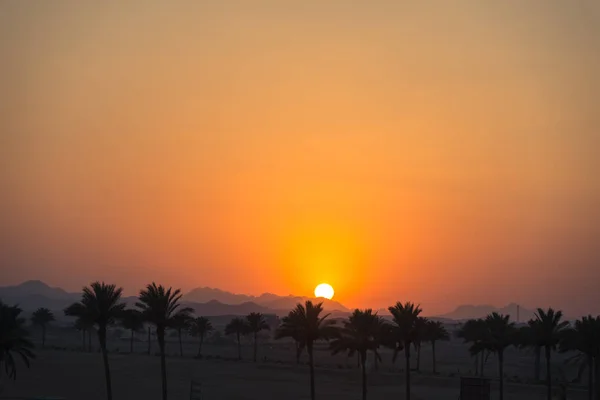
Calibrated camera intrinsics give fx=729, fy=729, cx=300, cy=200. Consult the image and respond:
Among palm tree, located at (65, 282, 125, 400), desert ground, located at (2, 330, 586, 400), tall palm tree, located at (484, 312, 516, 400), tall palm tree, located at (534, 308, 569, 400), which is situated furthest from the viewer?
desert ground, located at (2, 330, 586, 400)

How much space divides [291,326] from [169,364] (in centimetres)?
5101

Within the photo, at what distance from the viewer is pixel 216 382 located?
3494 inches

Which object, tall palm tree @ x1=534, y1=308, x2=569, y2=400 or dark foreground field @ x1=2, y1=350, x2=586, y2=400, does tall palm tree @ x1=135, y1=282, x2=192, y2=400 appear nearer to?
dark foreground field @ x1=2, y1=350, x2=586, y2=400

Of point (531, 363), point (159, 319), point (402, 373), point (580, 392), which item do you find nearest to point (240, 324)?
point (402, 373)

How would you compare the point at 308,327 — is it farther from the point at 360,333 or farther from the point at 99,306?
the point at 99,306

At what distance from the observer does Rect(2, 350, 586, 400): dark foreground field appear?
77812 mm

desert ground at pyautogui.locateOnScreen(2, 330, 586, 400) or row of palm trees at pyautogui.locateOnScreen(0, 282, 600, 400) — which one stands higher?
row of palm trees at pyautogui.locateOnScreen(0, 282, 600, 400)

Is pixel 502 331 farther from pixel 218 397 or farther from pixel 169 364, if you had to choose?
pixel 169 364

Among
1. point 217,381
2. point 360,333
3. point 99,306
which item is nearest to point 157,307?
point 99,306

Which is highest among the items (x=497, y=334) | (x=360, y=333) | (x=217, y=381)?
(x=360, y=333)

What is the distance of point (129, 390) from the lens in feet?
261

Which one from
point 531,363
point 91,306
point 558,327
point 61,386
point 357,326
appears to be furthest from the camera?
point 531,363

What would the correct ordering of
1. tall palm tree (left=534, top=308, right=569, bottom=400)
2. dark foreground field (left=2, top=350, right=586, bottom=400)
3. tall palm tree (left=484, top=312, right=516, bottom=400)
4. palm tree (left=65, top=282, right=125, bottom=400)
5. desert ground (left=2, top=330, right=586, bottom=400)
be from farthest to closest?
desert ground (left=2, top=330, right=586, bottom=400) → dark foreground field (left=2, top=350, right=586, bottom=400) → tall palm tree (left=484, top=312, right=516, bottom=400) → tall palm tree (left=534, top=308, right=569, bottom=400) → palm tree (left=65, top=282, right=125, bottom=400)

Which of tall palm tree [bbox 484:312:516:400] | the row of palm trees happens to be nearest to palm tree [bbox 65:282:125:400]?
the row of palm trees
